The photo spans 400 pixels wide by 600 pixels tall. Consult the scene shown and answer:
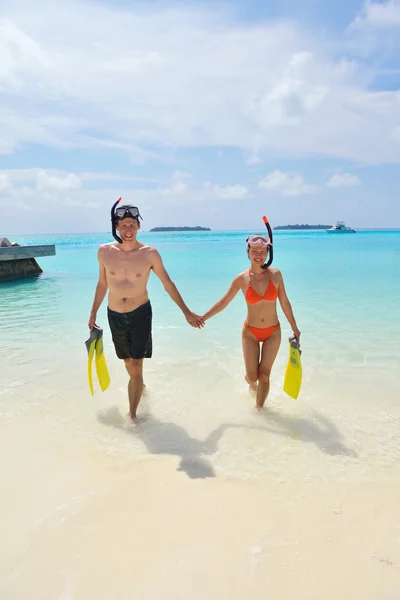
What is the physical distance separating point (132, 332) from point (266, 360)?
1380 mm

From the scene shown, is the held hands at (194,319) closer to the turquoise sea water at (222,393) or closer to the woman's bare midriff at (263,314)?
the woman's bare midriff at (263,314)

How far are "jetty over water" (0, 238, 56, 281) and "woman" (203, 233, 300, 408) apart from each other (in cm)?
1514

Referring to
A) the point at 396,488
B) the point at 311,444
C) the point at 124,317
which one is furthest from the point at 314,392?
the point at 124,317

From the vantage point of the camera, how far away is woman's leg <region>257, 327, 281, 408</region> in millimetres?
4305

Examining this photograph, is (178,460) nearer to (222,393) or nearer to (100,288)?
(222,393)

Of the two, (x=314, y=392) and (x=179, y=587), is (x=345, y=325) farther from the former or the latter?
(x=179, y=587)

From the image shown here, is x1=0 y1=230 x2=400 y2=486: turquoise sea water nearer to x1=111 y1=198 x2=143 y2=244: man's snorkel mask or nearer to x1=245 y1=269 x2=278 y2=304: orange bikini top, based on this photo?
x1=245 y1=269 x2=278 y2=304: orange bikini top

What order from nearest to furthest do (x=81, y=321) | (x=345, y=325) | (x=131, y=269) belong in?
(x=131, y=269) → (x=345, y=325) → (x=81, y=321)

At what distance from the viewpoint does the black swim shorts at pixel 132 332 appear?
4.05 metres

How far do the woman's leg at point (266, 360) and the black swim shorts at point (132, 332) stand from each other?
117 cm

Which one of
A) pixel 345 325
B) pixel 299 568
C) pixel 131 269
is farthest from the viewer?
pixel 345 325

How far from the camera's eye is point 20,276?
60.8 ft

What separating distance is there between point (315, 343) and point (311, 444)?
3.52 meters

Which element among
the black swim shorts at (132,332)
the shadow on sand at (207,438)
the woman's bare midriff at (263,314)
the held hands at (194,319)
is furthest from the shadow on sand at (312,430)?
the black swim shorts at (132,332)
